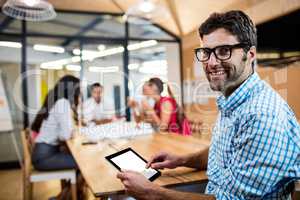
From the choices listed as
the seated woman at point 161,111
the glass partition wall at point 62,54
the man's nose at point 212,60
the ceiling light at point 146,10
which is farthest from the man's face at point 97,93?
the man's nose at point 212,60

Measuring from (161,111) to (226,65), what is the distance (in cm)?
153

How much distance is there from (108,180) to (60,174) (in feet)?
3.96

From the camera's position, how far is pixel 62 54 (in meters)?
4.19

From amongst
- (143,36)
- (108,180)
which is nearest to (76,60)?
(143,36)

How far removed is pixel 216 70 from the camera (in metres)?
0.98

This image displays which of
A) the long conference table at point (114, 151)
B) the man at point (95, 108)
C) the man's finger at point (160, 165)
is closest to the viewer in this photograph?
the long conference table at point (114, 151)

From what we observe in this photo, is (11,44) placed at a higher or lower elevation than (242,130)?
higher

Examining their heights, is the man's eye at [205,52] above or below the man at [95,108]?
above

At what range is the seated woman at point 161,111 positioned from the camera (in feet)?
7.98

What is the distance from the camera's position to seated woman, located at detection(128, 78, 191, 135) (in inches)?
95.7

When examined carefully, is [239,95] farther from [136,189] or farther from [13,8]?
[13,8]

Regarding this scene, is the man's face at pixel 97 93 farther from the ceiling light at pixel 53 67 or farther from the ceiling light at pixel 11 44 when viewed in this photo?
the ceiling light at pixel 11 44

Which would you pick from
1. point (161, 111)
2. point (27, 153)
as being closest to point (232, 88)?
point (161, 111)

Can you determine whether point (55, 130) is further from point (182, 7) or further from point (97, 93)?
point (182, 7)
